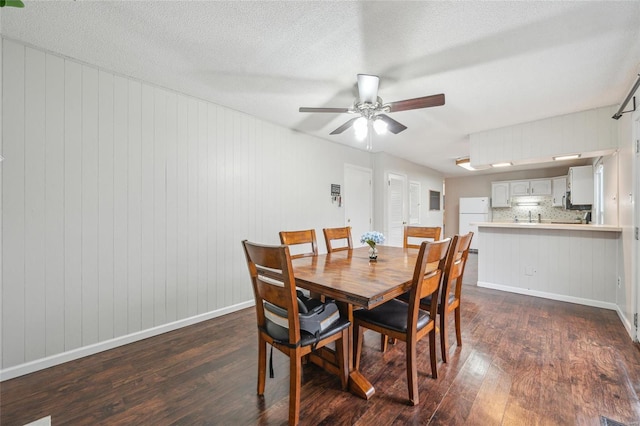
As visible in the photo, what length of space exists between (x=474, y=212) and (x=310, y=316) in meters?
7.20

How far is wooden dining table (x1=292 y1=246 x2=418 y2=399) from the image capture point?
4.72 ft

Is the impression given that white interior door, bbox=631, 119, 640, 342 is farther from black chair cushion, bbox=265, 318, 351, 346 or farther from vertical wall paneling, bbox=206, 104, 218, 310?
vertical wall paneling, bbox=206, 104, 218, 310

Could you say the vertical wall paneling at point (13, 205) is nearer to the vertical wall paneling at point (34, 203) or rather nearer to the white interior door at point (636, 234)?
the vertical wall paneling at point (34, 203)

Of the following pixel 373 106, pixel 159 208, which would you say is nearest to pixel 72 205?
pixel 159 208

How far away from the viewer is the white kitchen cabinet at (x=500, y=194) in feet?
22.8

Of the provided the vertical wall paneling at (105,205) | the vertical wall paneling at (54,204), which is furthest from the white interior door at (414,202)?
the vertical wall paneling at (54,204)

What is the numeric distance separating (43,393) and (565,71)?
4.60 meters

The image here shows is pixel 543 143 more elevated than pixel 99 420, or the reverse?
pixel 543 143

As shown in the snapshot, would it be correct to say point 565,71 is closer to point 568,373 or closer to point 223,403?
point 568,373

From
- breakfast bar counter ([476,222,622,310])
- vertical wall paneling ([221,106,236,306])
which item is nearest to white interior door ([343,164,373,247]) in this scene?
breakfast bar counter ([476,222,622,310])

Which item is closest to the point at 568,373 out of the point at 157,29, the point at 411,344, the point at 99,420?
the point at 411,344

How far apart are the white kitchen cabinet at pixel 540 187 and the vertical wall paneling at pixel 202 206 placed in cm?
734

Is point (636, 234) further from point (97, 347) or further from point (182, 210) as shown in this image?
point (97, 347)

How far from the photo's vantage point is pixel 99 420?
153 cm
